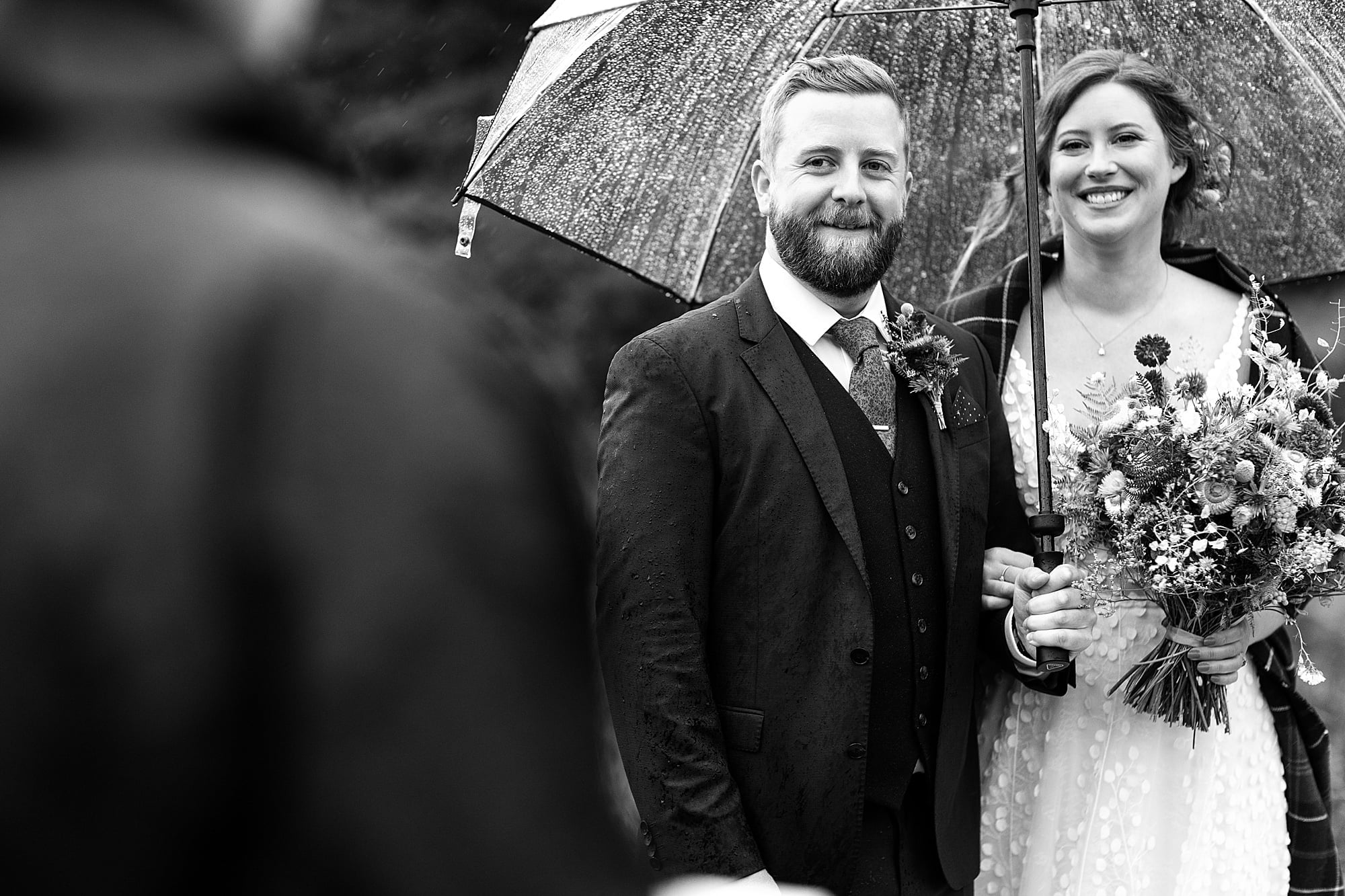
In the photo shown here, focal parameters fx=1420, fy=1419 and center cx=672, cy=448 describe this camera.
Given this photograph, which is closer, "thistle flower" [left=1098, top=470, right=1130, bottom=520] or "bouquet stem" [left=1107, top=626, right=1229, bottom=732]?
"thistle flower" [left=1098, top=470, right=1130, bottom=520]

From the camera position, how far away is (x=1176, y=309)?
366 centimetres

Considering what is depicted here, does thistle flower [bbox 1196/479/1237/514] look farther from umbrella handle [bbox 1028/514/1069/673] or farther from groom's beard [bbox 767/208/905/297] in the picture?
groom's beard [bbox 767/208/905/297]

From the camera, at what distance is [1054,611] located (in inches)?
113

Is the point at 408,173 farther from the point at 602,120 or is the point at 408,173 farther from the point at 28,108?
the point at 28,108

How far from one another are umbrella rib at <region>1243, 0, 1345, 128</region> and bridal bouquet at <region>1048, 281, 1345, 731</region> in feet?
2.89

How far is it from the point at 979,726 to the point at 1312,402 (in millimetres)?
1074

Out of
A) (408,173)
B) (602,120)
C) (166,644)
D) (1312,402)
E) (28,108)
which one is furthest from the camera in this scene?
(408,173)

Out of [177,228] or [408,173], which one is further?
[408,173]

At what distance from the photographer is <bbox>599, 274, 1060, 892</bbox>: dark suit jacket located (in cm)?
267

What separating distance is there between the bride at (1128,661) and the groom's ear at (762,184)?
29.1 inches

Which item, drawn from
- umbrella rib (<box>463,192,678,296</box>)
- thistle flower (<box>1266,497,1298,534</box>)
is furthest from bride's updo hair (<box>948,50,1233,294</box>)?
thistle flower (<box>1266,497,1298,534</box>)

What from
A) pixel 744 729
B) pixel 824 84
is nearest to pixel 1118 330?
pixel 824 84

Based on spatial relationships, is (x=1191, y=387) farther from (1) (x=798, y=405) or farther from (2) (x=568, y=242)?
(2) (x=568, y=242)

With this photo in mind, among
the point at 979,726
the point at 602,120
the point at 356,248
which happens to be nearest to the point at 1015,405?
the point at 979,726
